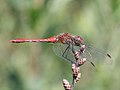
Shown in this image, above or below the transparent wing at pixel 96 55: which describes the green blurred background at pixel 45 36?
above

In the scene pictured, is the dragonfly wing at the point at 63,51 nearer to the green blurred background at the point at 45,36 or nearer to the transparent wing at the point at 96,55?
the transparent wing at the point at 96,55

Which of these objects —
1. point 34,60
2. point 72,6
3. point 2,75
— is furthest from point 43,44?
point 72,6

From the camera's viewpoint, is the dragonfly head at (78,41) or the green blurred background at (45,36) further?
the green blurred background at (45,36)

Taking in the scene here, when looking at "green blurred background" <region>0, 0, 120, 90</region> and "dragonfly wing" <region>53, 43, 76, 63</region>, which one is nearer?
"dragonfly wing" <region>53, 43, 76, 63</region>

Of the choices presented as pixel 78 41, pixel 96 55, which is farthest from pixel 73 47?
pixel 96 55

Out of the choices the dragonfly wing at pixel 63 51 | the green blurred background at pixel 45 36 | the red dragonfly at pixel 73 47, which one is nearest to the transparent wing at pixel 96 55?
the red dragonfly at pixel 73 47

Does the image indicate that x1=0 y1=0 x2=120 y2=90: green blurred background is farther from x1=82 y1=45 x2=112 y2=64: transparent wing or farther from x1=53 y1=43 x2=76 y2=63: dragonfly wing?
x1=82 y1=45 x2=112 y2=64: transparent wing

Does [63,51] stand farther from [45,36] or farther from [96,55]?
[45,36]

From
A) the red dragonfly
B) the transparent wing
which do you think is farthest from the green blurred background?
the transparent wing
